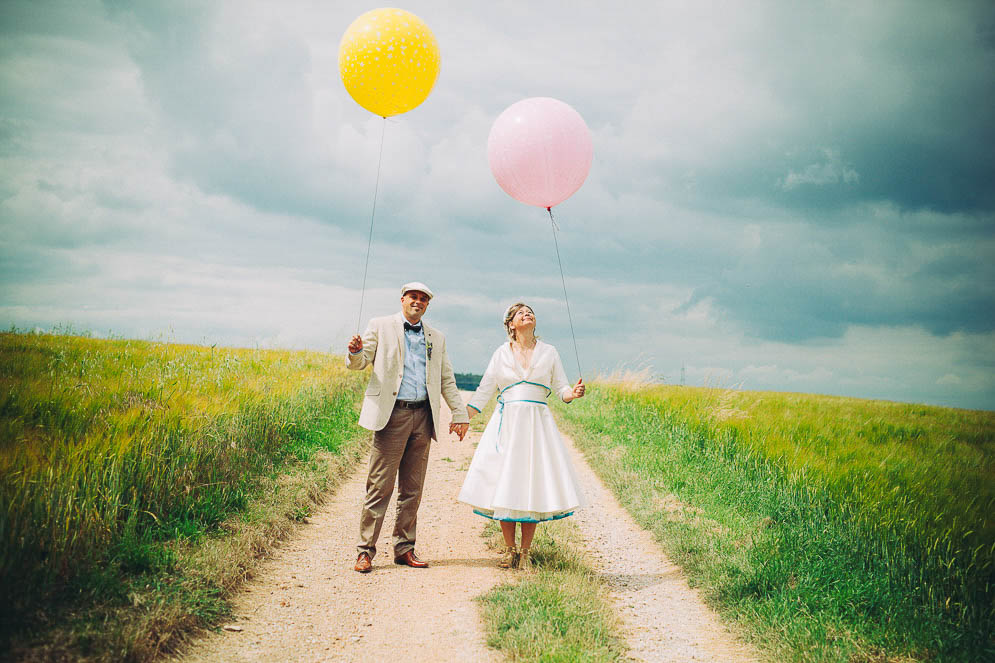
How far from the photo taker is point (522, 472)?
5297 millimetres

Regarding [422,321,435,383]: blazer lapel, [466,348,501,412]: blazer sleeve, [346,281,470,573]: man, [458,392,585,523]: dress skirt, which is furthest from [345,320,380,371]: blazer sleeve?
[458,392,585,523]: dress skirt

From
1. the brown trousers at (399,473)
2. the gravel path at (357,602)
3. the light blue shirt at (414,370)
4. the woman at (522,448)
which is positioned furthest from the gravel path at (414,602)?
the light blue shirt at (414,370)

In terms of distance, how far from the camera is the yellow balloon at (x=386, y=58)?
620cm

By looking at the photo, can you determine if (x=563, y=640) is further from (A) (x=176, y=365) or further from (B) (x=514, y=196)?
(A) (x=176, y=365)

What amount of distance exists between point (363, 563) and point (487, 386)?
2.00 metres

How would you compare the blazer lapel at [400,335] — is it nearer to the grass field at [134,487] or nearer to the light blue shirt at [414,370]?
the light blue shirt at [414,370]

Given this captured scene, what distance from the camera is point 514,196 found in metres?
6.76

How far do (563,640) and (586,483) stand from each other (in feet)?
16.9

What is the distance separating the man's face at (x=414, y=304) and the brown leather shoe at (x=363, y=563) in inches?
89.3

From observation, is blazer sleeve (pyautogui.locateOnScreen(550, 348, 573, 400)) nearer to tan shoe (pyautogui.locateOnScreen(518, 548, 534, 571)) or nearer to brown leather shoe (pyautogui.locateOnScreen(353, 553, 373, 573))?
tan shoe (pyautogui.locateOnScreen(518, 548, 534, 571))

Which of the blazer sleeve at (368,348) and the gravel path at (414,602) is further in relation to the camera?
the blazer sleeve at (368,348)

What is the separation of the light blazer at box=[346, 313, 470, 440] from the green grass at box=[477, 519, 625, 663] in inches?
62.5

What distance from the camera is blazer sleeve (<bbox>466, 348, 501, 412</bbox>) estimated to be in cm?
560

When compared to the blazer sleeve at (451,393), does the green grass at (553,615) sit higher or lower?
lower
